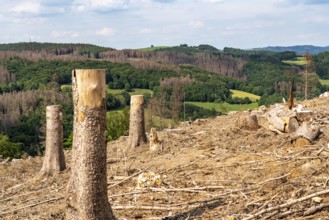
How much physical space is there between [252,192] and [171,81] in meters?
91.9

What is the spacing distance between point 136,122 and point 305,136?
5.13 meters

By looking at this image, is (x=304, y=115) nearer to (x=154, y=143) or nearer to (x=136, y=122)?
(x=154, y=143)

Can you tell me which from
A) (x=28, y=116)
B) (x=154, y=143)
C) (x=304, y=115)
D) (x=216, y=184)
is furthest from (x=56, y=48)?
(x=216, y=184)

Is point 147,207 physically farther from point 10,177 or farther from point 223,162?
point 10,177

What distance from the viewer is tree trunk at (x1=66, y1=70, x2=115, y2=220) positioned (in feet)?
16.7

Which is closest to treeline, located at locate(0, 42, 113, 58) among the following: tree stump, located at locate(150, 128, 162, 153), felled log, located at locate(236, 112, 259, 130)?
tree stump, located at locate(150, 128, 162, 153)

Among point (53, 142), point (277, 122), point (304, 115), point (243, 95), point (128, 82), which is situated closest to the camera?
point (277, 122)

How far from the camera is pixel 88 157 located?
17.3ft

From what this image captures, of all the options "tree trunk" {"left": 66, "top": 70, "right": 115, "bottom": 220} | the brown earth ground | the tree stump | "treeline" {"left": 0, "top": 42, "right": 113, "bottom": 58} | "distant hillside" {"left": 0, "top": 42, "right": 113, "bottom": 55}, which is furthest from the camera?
"distant hillside" {"left": 0, "top": 42, "right": 113, "bottom": 55}

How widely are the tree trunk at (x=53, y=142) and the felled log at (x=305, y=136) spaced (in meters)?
5.16

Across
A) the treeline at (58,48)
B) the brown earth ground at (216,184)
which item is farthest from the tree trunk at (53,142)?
the treeline at (58,48)

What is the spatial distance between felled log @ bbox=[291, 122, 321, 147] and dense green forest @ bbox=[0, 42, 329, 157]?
29.4 m

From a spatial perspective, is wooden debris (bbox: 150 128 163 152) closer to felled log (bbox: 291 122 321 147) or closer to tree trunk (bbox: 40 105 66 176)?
tree trunk (bbox: 40 105 66 176)

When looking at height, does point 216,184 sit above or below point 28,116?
above
